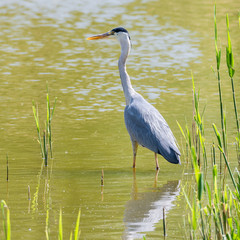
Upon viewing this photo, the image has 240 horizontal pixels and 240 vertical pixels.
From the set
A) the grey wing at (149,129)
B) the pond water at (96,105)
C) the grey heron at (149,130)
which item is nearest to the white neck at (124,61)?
the grey heron at (149,130)

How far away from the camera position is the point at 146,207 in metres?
6.20

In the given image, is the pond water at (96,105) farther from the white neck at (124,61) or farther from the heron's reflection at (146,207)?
the white neck at (124,61)

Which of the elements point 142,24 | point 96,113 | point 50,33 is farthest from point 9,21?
point 96,113

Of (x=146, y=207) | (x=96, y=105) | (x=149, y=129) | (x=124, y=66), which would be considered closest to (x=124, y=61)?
(x=124, y=66)

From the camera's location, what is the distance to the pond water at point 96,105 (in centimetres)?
598

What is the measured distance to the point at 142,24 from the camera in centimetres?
1872

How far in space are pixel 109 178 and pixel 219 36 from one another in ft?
33.8

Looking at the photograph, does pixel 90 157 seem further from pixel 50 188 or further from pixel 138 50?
pixel 138 50

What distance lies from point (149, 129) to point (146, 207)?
1.54 m

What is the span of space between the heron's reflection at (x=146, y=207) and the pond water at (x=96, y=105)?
1cm

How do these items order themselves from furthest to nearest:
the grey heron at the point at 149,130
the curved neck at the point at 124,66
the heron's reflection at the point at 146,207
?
1. the curved neck at the point at 124,66
2. the grey heron at the point at 149,130
3. the heron's reflection at the point at 146,207

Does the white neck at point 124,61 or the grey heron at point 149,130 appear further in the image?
the white neck at point 124,61

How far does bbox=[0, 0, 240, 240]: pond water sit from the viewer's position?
19.6 feet

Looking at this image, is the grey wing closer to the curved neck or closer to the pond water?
the pond water
